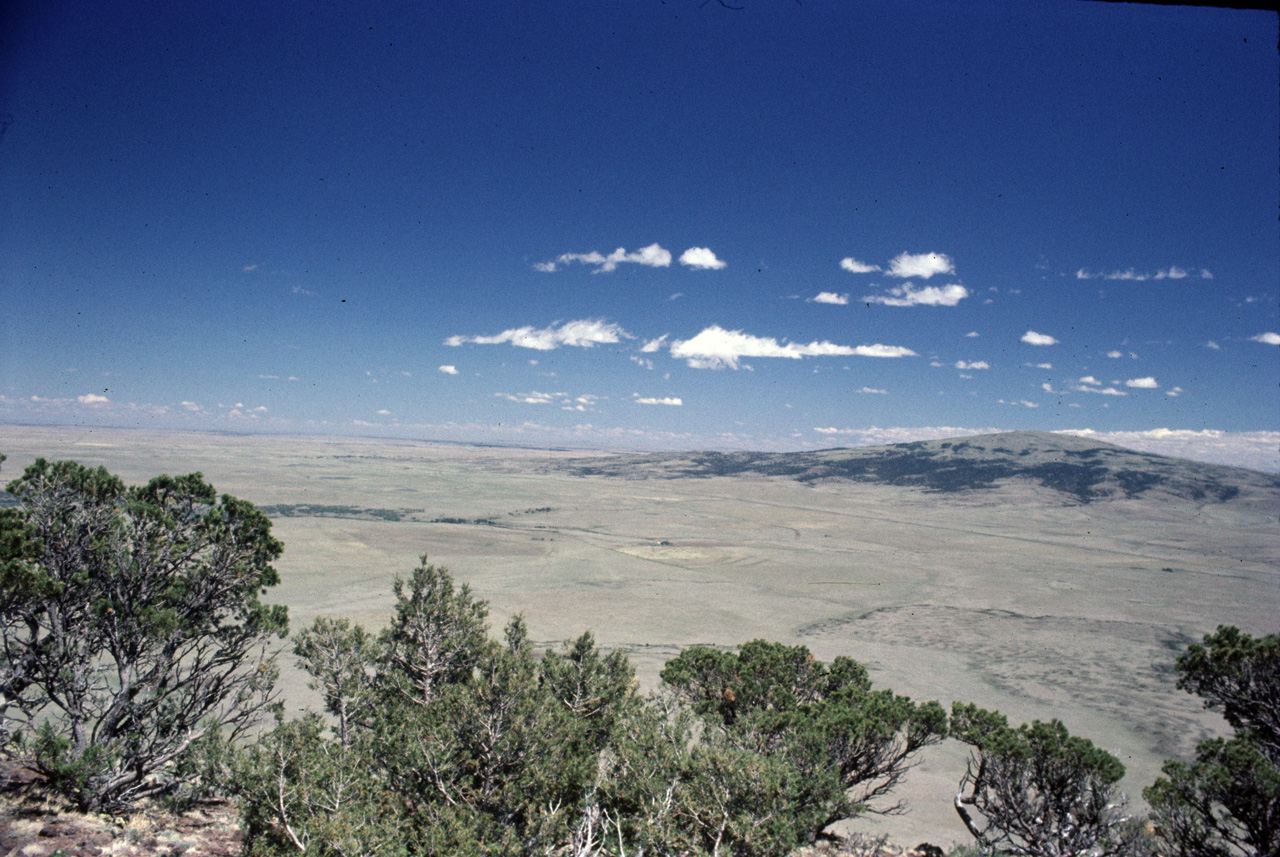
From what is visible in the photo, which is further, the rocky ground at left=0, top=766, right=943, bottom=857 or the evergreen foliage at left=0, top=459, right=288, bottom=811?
the evergreen foliage at left=0, top=459, right=288, bottom=811

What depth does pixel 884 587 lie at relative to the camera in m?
62.5

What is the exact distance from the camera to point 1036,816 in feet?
48.2

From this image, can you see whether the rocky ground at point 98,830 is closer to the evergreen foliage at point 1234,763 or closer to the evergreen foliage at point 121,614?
the evergreen foliage at point 121,614

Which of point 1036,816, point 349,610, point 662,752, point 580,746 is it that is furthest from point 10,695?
point 349,610

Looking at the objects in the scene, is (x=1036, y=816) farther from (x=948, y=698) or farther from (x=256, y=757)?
(x=948, y=698)

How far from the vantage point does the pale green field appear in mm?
35219

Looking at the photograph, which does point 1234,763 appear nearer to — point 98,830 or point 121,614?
point 98,830

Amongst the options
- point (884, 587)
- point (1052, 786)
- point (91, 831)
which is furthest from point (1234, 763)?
point (884, 587)

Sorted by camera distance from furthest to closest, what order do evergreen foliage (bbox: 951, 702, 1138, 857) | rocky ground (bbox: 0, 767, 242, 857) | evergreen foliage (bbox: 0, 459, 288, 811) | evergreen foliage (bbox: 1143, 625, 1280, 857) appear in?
evergreen foliage (bbox: 951, 702, 1138, 857) → evergreen foliage (bbox: 0, 459, 288, 811) → evergreen foliage (bbox: 1143, 625, 1280, 857) → rocky ground (bbox: 0, 767, 242, 857)

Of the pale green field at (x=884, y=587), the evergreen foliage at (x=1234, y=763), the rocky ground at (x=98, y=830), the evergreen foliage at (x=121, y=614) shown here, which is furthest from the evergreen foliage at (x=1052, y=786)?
the rocky ground at (x=98, y=830)

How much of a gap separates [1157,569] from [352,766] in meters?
99.7

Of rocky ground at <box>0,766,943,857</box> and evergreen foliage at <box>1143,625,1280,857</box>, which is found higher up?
evergreen foliage at <box>1143,625,1280,857</box>

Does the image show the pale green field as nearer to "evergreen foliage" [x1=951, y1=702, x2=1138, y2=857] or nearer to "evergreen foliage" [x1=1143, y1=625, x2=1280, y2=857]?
"evergreen foliage" [x1=951, y1=702, x2=1138, y2=857]

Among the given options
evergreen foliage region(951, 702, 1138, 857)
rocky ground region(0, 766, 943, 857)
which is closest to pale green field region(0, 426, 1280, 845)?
evergreen foliage region(951, 702, 1138, 857)
